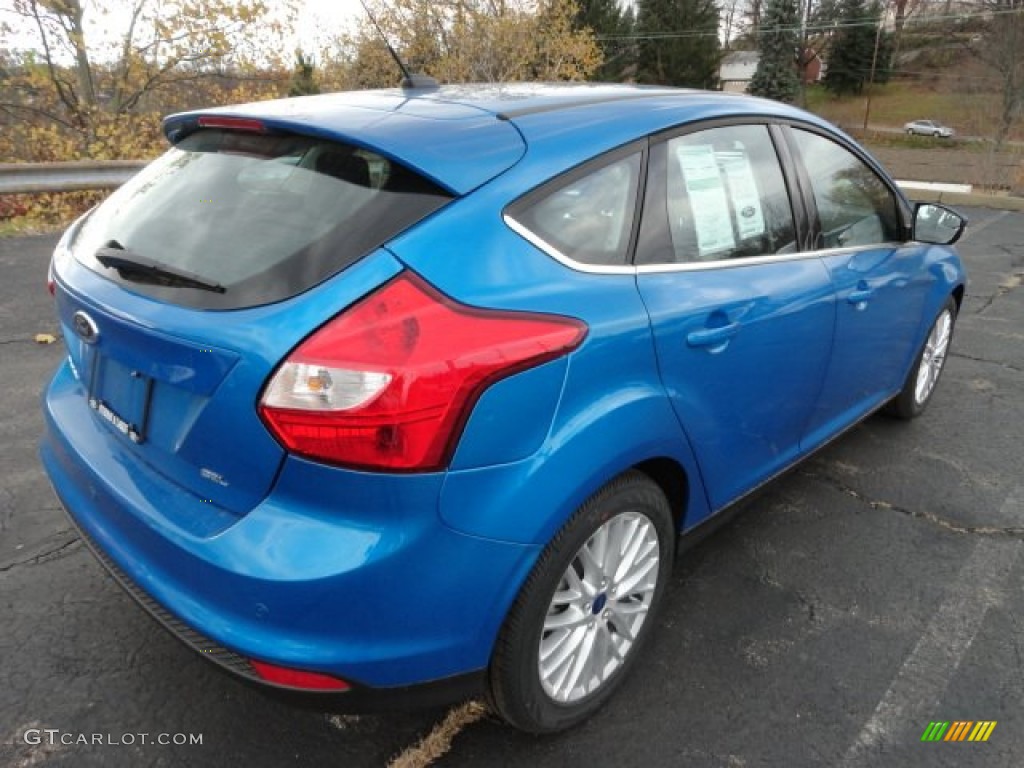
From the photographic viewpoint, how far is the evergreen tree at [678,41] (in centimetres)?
4811

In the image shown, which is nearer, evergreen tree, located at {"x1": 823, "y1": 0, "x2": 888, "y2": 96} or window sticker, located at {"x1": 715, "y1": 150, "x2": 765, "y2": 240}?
window sticker, located at {"x1": 715, "y1": 150, "x2": 765, "y2": 240}

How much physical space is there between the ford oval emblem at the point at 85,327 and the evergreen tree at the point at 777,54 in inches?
2023

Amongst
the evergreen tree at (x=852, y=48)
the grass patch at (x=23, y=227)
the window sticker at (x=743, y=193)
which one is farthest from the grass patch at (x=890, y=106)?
the window sticker at (x=743, y=193)

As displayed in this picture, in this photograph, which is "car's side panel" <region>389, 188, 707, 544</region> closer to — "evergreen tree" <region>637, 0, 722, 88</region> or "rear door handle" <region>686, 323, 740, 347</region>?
"rear door handle" <region>686, 323, 740, 347</region>

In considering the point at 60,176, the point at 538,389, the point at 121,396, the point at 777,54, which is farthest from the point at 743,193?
the point at 777,54

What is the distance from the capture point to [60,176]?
801cm

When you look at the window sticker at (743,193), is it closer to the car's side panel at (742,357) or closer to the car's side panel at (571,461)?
the car's side panel at (742,357)

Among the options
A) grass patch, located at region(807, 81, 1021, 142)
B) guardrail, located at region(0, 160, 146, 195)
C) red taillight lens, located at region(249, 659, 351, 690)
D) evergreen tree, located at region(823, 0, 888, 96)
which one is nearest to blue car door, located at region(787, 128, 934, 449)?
red taillight lens, located at region(249, 659, 351, 690)

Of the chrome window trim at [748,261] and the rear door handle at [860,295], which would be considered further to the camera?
the rear door handle at [860,295]

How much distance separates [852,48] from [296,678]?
66.7 m

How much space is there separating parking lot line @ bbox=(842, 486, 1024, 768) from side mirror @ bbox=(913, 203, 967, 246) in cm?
139

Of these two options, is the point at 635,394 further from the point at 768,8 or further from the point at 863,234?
the point at 768,8

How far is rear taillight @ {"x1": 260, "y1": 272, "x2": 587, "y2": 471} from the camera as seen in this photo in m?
1.51

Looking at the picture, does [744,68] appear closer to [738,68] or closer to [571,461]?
[738,68]
